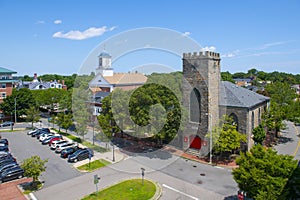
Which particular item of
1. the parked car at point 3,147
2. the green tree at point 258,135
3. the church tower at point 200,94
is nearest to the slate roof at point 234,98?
the church tower at point 200,94

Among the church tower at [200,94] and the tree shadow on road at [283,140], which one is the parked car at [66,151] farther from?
the tree shadow on road at [283,140]

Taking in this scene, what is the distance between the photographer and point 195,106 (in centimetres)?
2745

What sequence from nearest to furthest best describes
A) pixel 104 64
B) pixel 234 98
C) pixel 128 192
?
pixel 128 192 → pixel 234 98 → pixel 104 64

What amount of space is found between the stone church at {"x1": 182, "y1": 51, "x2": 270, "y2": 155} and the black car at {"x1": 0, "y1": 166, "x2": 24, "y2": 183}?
723 inches

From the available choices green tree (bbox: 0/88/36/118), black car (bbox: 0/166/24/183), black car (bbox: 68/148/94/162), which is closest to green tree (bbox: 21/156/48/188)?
black car (bbox: 0/166/24/183)

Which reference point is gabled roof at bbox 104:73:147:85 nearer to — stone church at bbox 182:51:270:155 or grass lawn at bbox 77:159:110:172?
stone church at bbox 182:51:270:155

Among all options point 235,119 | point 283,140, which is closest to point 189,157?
point 235,119

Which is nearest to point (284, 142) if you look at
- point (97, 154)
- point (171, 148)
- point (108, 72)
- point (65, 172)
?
point (171, 148)

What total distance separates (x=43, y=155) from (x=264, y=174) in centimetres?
2474

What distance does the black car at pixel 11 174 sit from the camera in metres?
21.2

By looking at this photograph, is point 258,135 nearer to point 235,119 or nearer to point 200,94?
point 235,119

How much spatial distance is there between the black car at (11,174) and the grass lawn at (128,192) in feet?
27.6

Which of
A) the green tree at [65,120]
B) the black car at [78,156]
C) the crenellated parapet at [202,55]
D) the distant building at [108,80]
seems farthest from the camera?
the distant building at [108,80]

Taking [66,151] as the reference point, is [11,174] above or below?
below
